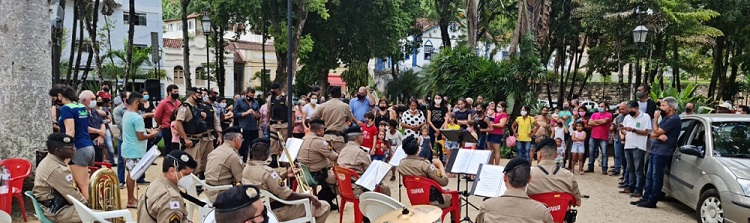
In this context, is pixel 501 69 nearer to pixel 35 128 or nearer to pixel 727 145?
pixel 727 145

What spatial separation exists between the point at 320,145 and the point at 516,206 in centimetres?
406

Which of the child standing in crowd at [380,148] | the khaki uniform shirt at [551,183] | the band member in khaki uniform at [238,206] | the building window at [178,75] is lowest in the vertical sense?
the child standing in crowd at [380,148]

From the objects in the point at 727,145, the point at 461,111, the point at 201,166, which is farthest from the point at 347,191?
the point at 461,111

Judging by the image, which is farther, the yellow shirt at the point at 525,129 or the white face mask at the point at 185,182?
the yellow shirt at the point at 525,129

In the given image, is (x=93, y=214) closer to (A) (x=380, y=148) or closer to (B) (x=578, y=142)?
(A) (x=380, y=148)

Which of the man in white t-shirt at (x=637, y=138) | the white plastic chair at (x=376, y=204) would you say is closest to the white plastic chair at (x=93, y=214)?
the white plastic chair at (x=376, y=204)

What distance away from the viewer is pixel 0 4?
736 centimetres

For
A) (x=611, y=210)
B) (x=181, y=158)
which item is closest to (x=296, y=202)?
(x=181, y=158)

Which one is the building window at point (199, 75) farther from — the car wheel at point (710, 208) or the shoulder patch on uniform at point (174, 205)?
the shoulder patch on uniform at point (174, 205)

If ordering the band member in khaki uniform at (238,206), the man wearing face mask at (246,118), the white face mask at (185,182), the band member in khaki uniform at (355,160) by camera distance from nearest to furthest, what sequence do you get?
the band member in khaki uniform at (238,206) < the white face mask at (185,182) < the band member in khaki uniform at (355,160) < the man wearing face mask at (246,118)

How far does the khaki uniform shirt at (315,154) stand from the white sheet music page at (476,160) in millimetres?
2020

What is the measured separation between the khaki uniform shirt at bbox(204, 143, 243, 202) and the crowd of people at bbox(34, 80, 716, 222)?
0.04 ft

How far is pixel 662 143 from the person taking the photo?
27.0ft

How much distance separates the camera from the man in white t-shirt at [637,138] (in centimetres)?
918
